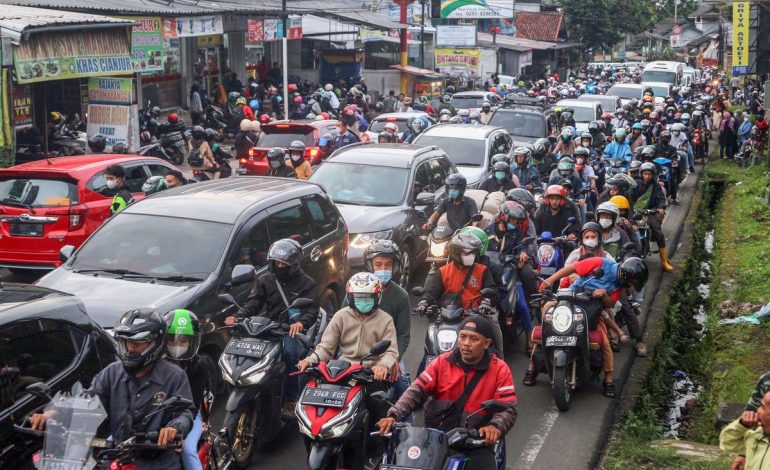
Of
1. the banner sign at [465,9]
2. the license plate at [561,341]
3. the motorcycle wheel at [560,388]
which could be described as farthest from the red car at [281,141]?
the banner sign at [465,9]

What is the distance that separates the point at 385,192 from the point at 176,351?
737 centimetres

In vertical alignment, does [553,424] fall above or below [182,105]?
below

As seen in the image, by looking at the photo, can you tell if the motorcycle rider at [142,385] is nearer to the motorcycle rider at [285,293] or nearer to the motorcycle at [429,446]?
the motorcycle at [429,446]

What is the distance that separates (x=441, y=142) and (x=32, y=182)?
757 centimetres

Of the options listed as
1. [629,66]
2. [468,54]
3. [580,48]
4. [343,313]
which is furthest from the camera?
[580,48]

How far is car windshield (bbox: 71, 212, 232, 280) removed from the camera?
8.60 meters

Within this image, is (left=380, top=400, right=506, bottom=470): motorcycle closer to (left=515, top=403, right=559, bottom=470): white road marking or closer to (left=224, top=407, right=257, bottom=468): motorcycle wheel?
(left=224, top=407, right=257, bottom=468): motorcycle wheel

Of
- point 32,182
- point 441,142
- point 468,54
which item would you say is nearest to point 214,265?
point 32,182

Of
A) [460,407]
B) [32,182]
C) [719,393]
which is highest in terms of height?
[32,182]

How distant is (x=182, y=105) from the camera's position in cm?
3114

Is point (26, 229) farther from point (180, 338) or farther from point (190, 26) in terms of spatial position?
point (190, 26)

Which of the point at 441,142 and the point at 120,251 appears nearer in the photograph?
the point at 120,251

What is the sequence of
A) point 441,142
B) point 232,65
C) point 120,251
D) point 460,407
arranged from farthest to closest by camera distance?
point 232,65 < point 441,142 < point 120,251 < point 460,407

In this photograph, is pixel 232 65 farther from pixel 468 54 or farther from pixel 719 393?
pixel 719 393
